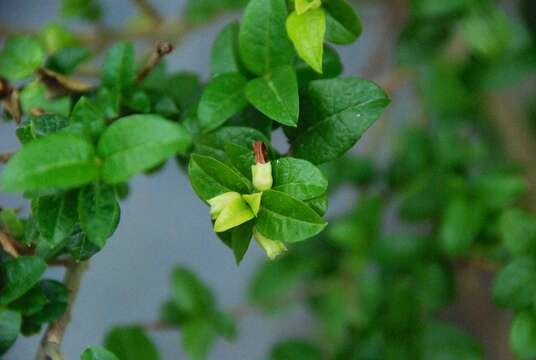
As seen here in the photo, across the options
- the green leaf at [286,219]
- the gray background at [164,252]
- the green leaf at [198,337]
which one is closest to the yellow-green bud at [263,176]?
the green leaf at [286,219]

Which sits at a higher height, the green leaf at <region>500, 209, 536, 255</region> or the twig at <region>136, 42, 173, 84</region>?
the twig at <region>136, 42, 173, 84</region>

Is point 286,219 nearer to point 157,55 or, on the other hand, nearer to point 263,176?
point 263,176

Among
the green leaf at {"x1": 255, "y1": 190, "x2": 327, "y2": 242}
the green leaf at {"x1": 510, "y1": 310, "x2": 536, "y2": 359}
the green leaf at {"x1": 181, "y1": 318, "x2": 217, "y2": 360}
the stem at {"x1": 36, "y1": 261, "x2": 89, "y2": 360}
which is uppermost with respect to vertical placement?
the green leaf at {"x1": 255, "y1": 190, "x2": 327, "y2": 242}

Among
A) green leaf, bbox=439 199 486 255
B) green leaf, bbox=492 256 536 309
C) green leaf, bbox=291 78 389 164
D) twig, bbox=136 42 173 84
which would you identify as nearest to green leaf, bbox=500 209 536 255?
green leaf, bbox=492 256 536 309

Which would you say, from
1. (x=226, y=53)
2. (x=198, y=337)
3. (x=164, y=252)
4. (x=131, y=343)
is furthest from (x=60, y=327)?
(x=164, y=252)

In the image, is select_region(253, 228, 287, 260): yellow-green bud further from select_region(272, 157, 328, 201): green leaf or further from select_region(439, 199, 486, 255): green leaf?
select_region(439, 199, 486, 255): green leaf

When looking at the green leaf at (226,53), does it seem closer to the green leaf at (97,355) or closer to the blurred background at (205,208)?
the green leaf at (97,355)

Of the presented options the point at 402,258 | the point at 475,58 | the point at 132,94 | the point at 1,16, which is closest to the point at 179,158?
the point at 132,94

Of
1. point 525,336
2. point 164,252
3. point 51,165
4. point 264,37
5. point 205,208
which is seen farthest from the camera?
point 164,252
